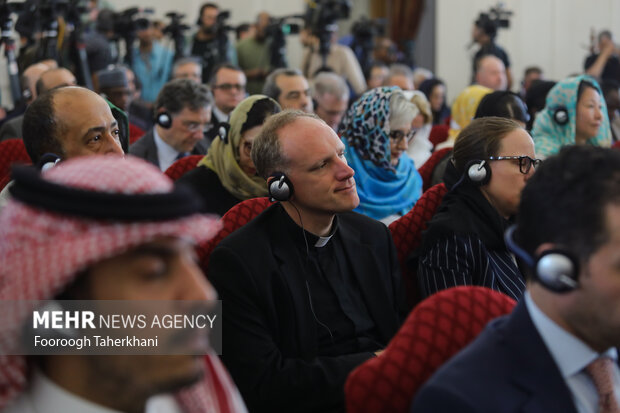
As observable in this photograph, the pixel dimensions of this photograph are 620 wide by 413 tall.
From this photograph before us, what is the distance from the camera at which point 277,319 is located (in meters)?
1.77

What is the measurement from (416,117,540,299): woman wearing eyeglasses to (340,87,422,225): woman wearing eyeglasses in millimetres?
699

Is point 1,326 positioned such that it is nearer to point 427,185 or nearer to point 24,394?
point 24,394

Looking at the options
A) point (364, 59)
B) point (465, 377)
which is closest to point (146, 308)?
point (465, 377)

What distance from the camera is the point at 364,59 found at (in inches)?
312

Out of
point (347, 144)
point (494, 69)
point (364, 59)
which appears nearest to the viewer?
point (347, 144)

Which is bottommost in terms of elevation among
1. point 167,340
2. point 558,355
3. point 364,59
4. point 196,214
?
point 364,59

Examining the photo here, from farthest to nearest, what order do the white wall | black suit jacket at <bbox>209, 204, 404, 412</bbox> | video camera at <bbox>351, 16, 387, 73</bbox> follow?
the white wall
video camera at <bbox>351, 16, 387, 73</bbox>
black suit jacket at <bbox>209, 204, 404, 412</bbox>

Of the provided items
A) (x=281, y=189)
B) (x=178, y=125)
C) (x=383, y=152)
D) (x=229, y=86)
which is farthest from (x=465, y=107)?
(x=281, y=189)

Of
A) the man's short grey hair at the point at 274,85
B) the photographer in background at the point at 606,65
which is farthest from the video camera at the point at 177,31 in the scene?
the photographer in background at the point at 606,65

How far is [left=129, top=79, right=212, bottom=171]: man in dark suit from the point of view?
12.0 ft

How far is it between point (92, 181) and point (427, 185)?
8.32ft

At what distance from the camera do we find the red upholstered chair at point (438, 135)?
4.96 metres

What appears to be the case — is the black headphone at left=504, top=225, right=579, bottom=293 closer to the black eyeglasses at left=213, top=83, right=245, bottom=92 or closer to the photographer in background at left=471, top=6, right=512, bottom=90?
the black eyeglasses at left=213, top=83, right=245, bottom=92

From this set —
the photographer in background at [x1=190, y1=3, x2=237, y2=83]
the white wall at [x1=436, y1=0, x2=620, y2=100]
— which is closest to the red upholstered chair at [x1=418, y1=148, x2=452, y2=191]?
the photographer in background at [x1=190, y1=3, x2=237, y2=83]
